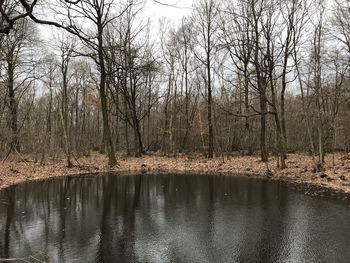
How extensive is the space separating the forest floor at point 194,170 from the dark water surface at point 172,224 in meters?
2.59

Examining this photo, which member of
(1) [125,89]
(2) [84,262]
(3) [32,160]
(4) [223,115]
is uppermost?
(1) [125,89]

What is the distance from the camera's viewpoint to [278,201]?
13.1m

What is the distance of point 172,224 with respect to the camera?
9930 millimetres

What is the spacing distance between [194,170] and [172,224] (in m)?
13.3

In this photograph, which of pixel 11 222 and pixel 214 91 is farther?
pixel 214 91

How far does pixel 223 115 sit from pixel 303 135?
875 centimetres

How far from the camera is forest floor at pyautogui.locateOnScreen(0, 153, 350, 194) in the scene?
57.5 ft

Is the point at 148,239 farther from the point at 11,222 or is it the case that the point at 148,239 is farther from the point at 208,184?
the point at 208,184

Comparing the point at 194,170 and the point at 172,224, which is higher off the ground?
the point at 194,170

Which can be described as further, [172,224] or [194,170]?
[194,170]

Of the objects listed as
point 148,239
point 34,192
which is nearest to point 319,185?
point 148,239

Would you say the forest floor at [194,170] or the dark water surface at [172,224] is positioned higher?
the forest floor at [194,170]

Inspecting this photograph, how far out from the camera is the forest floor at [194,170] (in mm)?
17516

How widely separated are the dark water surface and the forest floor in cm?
259
